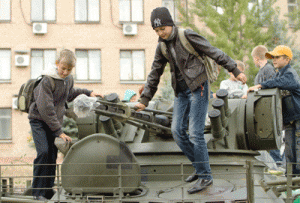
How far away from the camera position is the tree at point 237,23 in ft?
52.6

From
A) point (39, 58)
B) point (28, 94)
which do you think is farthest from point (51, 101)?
point (39, 58)

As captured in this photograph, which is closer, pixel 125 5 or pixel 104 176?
pixel 104 176

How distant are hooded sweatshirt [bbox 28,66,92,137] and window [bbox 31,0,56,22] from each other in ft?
53.1

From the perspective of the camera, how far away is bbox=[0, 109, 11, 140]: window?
67.3ft

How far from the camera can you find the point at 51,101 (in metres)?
4.76

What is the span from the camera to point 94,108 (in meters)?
4.43

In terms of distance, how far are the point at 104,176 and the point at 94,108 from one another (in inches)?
24.9

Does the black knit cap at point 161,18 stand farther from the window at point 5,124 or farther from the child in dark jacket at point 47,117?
the window at point 5,124

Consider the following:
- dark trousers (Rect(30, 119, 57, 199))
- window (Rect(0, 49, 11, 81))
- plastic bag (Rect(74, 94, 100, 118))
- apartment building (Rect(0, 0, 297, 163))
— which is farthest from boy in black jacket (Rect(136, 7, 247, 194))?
window (Rect(0, 49, 11, 81))

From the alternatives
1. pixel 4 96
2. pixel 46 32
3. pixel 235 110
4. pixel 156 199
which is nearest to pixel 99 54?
pixel 46 32

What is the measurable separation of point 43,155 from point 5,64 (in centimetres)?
1678

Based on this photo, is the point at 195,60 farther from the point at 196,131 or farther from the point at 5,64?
the point at 5,64

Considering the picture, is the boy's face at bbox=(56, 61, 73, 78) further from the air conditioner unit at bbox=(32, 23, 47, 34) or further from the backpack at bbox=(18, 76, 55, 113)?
the air conditioner unit at bbox=(32, 23, 47, 34)

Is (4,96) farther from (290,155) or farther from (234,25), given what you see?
(290,155)
